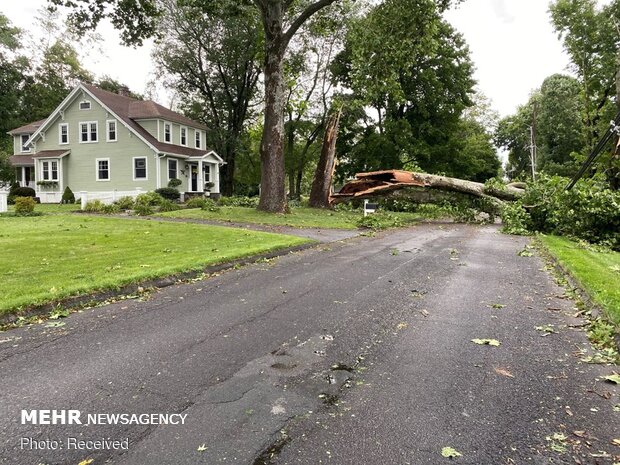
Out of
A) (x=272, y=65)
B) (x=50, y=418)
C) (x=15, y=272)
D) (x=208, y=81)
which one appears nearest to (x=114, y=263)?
(x=15, y=272)

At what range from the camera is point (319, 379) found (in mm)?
3469

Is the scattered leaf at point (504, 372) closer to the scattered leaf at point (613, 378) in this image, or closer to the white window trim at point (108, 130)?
the scattered leaf at point (613, 378)

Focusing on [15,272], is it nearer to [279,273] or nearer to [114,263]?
[114,263]

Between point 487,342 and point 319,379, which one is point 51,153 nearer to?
point 319,379

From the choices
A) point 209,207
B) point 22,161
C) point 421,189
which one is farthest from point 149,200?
point 22,161

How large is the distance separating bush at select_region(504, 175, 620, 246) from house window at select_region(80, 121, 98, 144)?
2866cm

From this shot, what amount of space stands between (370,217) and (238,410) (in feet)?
48.4

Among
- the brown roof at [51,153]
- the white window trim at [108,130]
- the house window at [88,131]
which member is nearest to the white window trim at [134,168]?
the white window trim at [108,130]

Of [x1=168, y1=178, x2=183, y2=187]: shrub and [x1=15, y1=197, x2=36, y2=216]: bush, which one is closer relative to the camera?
[x1=15, y1=197, x2=36, y2=216]: bush

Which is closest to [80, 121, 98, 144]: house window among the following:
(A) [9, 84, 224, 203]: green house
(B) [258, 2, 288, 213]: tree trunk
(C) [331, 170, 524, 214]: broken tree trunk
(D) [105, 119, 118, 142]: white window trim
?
(A) [9, 84, 224, 203]: green house

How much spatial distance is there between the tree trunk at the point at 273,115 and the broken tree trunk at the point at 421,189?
3524 millimetres

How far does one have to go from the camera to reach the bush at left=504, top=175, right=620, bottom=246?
41.3 ft

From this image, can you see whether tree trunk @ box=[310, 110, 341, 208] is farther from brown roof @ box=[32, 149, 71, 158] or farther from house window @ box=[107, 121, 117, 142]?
brown roof @ box=[32, 149, 71, 158]

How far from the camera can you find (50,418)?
9.45 feet
